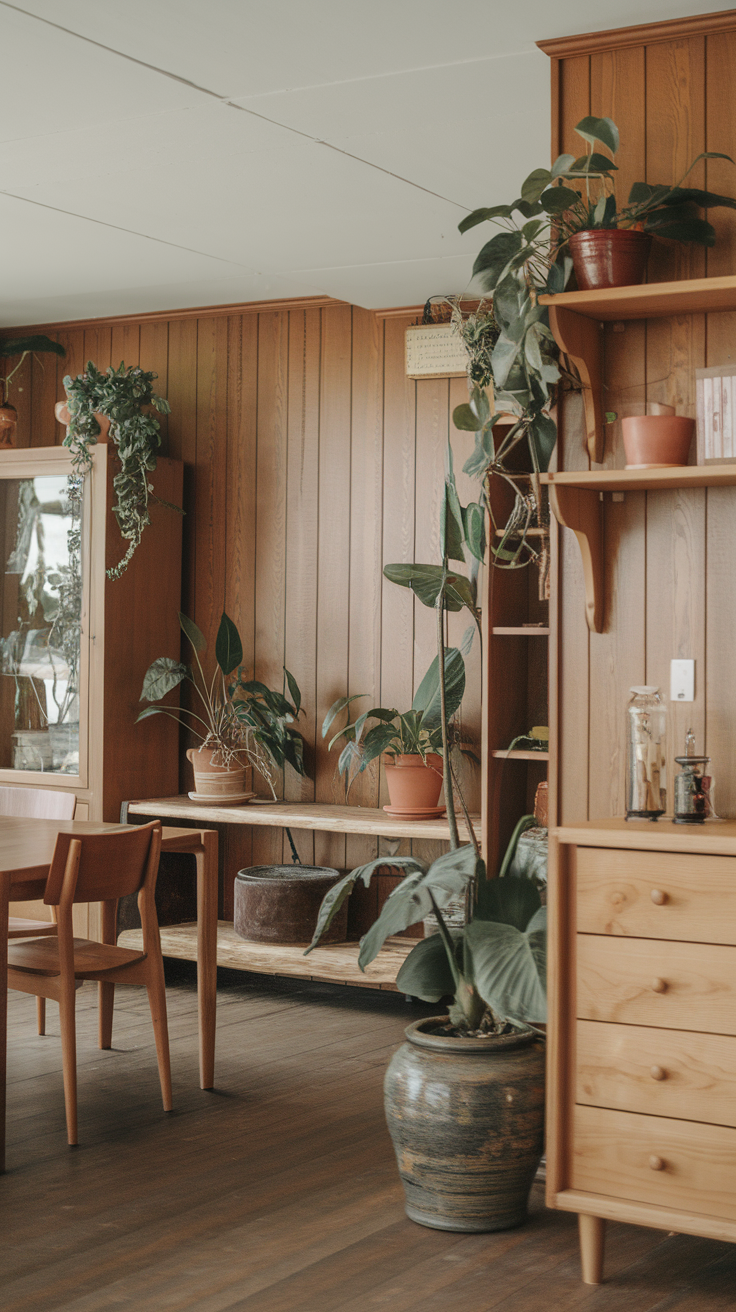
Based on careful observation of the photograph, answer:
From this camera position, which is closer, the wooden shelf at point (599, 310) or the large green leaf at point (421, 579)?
the wooden shelf at point (599, 310)

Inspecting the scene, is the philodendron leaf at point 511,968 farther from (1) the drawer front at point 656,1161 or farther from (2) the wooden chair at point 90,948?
(2) the wooden chair at point 90,948

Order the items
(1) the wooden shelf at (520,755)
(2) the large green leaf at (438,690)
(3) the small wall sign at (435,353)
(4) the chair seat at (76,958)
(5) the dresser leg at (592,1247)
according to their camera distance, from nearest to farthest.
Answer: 1. (5) the dresser leg at (592,1247)
2. (4) the chair seat at (76,958)
3. (1) the wooden shelf at (520,755)
4. (2) the large green leaf at (438,690)
5. (3) the small wall sign at (435,353)

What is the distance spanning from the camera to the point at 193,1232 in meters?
2.86

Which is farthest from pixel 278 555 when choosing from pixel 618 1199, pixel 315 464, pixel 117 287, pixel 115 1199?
pixel 618 1199

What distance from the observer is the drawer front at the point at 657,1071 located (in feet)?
8.27

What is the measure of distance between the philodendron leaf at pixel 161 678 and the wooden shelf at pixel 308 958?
0.99m

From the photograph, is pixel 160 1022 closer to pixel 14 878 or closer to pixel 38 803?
pixel 14 878

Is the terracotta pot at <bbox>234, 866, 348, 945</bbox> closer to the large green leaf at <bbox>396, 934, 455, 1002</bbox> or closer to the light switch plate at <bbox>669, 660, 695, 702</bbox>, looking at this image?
the large green leaf at <bbox>396, 934, 455, 1002</bbox>

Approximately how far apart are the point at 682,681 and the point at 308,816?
228 cm

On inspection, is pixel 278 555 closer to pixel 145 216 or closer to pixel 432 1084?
pixel 145 216

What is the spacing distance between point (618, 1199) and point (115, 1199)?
1.18 metres

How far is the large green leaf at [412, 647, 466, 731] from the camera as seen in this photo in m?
4.67

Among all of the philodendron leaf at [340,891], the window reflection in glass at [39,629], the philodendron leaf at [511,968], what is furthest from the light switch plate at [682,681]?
the window reflection in glass at [39,629]

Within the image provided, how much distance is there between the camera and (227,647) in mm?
5391
